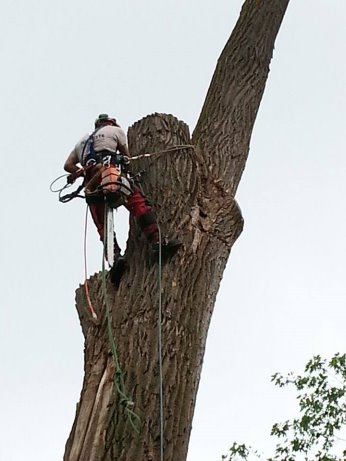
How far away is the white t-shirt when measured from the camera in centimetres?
470

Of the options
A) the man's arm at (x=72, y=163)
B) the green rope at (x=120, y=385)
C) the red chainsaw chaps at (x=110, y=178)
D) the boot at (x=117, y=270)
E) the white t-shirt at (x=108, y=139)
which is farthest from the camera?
the man's arm at (x=72, y=163)

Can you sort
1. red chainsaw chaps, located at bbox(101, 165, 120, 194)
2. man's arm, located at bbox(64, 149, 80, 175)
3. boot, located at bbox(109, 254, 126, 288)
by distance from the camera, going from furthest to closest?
man's arm, located at bbox(64, 149, 80, 175), red chainsaw chaps, located at bbox(101, 165, 120, 194), boot, located at bbox(109, 254, 126, 288)

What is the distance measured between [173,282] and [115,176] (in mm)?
970

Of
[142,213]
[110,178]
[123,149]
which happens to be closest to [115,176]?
[110,178]

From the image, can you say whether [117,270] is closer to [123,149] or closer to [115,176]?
[115,176]

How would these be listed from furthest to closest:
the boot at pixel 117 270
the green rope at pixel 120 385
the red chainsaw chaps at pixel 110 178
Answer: the red chainsaw chaps at pixel 110 178 → the boot at pixel 117 270 → the green rope at pixel 120 385

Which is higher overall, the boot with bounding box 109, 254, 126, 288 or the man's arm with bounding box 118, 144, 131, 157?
the man's arm with bounding box 118, 144, 131, 157

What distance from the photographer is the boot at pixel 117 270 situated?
3666 mm

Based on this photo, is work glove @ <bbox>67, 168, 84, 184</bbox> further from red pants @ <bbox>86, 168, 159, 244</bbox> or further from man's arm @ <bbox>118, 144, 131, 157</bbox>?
red pants @ <bbox>86, 168, 159, 244</bbox>

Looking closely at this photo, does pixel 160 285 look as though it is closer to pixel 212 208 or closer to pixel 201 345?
pixel 201 345

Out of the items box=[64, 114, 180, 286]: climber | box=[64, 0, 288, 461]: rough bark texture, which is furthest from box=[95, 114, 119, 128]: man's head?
box=[64, 0, 288, 461]: rough bark texture

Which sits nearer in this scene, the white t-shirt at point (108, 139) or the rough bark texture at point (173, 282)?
the rough bark texture at point (173, 282)

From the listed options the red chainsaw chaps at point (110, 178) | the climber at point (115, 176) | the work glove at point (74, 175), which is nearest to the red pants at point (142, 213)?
the climber at point (115, 176)

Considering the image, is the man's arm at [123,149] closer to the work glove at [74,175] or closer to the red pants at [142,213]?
the work glove at [74,175]
